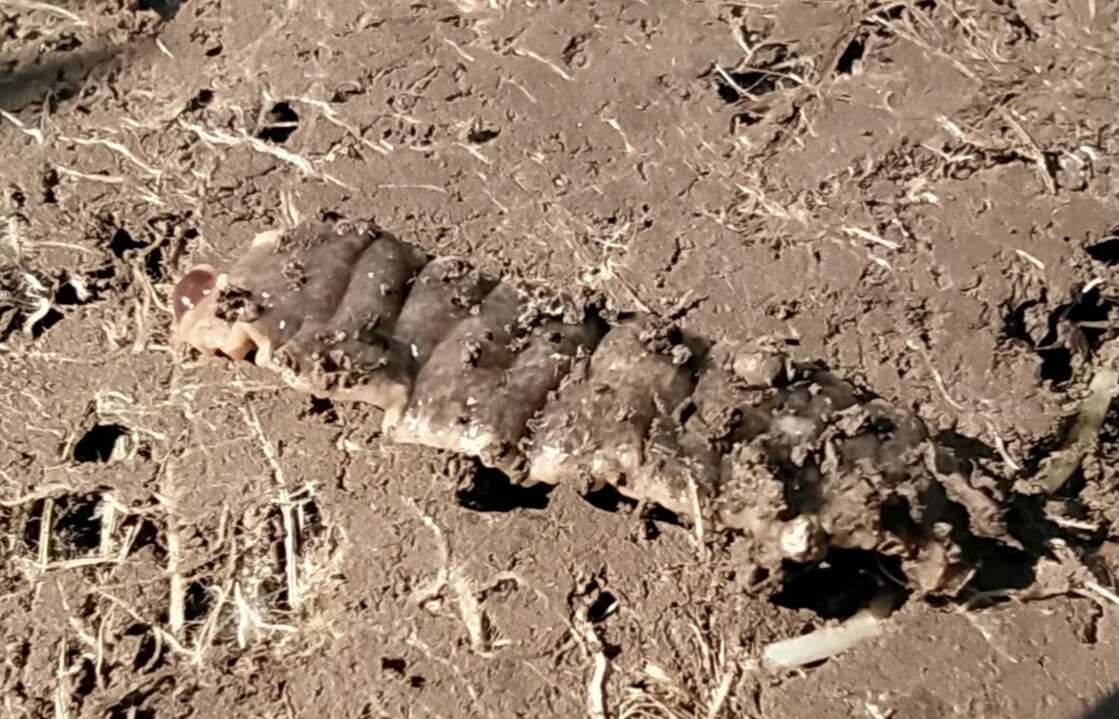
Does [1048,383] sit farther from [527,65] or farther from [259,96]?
[259,96]

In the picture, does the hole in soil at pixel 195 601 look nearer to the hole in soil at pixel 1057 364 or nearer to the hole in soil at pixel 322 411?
the hole in soil at pixel 322 411

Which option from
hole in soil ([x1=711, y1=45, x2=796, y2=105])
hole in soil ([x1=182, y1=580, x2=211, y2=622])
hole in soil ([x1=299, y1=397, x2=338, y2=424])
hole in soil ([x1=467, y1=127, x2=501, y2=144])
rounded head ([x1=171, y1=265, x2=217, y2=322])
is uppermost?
hole in soil ([x1=711, y1=45, x2=796, y2=105])

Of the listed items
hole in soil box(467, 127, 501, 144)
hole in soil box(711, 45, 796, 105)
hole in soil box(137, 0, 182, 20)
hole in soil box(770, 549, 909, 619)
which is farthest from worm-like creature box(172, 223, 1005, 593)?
hole in soil box(137, 0, 182, 20)

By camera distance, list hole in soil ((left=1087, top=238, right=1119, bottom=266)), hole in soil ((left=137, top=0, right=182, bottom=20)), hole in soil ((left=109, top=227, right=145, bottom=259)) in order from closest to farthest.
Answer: hole in soil ((left=1087, top=238, right=1119, bottom=266))
hole in soil ((left=109, top=227, right=145, bottom=259))
hole in soil ((left=137, top=0, right=182, bottom=20))

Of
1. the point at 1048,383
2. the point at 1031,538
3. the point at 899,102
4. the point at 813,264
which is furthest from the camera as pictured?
the point at 899,102

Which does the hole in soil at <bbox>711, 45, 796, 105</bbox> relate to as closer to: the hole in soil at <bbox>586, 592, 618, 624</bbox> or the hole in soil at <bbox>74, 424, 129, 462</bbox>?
the hole in soil at <bbox>586, 592, 618, 624</bbox>

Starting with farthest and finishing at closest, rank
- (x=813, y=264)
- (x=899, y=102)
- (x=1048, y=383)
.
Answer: (x=899, y=102) < (x=813, y=264) < (x=1048, y=383)

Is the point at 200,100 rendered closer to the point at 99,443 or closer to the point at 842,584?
the point at 99,443

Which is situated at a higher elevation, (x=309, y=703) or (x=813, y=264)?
(x=813, y=264)

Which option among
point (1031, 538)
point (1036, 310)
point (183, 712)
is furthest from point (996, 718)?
point (183, 712)
